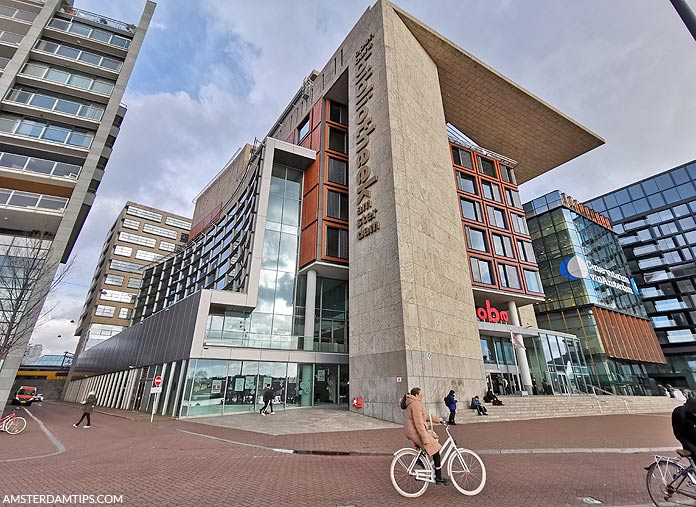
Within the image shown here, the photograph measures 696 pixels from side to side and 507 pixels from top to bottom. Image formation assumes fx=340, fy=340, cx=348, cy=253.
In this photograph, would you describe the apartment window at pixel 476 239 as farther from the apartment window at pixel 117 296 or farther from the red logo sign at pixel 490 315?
the apartment window at pixel 117 296

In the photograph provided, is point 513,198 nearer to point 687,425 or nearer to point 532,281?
point 532,281

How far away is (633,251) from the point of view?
73.1m

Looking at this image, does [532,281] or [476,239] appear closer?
[476,239]

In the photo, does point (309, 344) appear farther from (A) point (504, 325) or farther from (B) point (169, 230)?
(B) point (169, 230)

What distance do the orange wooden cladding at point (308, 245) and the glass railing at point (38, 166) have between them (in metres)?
17.4

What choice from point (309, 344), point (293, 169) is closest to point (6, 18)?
point (293, 169)

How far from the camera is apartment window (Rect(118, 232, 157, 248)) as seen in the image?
232ft

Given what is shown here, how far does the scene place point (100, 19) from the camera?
1345 inches

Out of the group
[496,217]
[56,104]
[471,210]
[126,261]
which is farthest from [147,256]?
[496,217]

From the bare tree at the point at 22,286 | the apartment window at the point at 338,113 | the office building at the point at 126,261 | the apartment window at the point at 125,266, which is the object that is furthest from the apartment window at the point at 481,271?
the apartment window at the point at 125,266

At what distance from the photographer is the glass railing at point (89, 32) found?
31.2m

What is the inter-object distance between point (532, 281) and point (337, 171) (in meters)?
24.4

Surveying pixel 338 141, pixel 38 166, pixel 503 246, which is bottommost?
pixel 503 246

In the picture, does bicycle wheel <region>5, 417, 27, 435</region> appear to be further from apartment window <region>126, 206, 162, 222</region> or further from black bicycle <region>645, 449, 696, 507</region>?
apartment window <region>126, 206, 162, 222</region>
